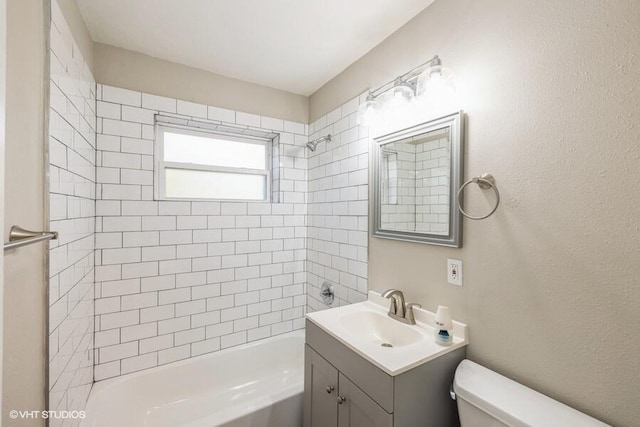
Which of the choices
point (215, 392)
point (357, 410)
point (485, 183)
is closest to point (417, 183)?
point (485, 183)

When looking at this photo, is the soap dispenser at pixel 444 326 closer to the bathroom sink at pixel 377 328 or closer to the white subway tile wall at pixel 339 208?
the bathroom sink at pixel 377 328

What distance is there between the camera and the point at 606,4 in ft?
2.85

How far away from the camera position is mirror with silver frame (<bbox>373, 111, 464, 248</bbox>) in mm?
1292

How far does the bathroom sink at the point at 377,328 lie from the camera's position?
1436mm

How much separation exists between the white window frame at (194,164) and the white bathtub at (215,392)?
1200 millimetres

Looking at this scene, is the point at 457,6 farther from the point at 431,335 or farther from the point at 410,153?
the point at 431,335

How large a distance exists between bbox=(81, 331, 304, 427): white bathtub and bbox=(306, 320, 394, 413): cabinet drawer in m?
0.56

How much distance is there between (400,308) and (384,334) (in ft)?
0.58

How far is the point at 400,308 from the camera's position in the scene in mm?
1499

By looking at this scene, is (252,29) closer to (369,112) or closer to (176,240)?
(369,112)

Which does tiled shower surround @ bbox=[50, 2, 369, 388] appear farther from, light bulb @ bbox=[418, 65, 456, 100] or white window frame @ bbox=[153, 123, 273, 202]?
light bulb @ bbox=[418, 65, 456, 100]

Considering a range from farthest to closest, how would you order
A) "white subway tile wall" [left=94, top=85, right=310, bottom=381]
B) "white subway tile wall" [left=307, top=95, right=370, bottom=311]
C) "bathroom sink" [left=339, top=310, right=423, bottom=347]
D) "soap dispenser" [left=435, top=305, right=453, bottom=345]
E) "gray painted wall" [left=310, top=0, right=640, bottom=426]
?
1. "white subway tile wall" [left=307, top=95, right=370, bottom=311]
2. "white subway tile wall" [left=94, top=85, right=310, bottom=381]
3. "bathroom sink" [left=339, top=310, right=423, bottom=347]
4. "soap dispenser" [left=435, top=305, right=453, bottom=345]
5. "gray painted wall" [left=310, top=0, right=640, bottom=426]

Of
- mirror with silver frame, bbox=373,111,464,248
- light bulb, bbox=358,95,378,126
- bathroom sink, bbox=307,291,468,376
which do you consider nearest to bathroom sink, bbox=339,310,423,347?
bathroom sink, bbox=307,291,468,376

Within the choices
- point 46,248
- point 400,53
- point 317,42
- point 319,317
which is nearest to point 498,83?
point 400,53
